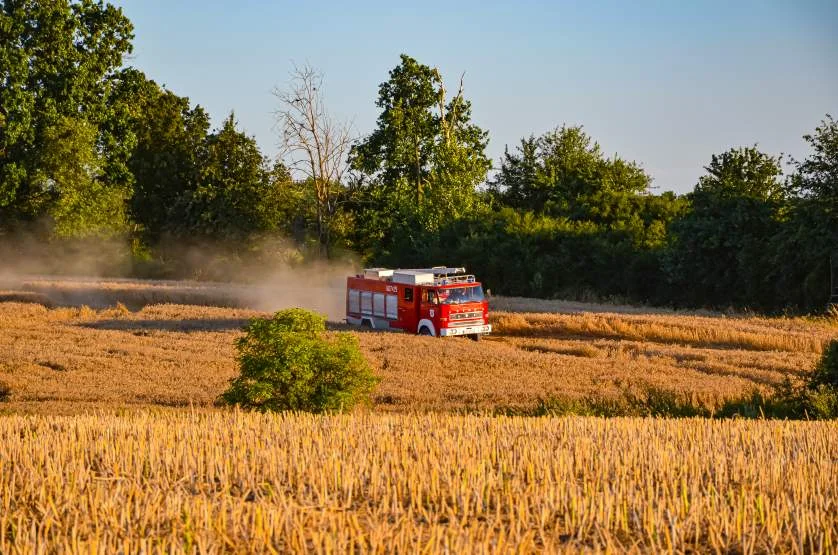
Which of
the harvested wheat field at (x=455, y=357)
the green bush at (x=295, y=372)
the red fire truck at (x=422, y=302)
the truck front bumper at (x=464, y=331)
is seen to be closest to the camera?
the green bush at (x=295, y=372)

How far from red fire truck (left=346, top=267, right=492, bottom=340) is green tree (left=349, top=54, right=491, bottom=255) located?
26.4 metres

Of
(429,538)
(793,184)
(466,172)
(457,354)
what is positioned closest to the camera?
(429,538)

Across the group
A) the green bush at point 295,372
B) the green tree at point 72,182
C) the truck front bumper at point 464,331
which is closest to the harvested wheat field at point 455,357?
the truck front bumper at point 464,331

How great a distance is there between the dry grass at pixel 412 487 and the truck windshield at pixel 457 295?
24246 mm

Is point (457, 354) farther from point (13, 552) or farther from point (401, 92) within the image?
point (401, 92)

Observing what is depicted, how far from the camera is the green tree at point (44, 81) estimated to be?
6812 cm

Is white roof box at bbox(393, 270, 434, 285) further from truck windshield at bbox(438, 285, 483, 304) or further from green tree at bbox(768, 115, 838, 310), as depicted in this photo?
green tree at bbox(768, 115, 838, 310)

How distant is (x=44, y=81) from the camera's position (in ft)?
237

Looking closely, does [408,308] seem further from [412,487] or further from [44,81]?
[44,81]

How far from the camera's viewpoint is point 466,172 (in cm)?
7400

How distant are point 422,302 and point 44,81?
4214cm

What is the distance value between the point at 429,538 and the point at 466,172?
65.8 m

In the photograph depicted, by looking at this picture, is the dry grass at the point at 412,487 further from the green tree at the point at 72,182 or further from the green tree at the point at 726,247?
the green tree at the point at 72,182

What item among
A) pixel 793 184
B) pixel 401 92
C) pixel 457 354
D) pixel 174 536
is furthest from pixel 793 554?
pixel 401 92
